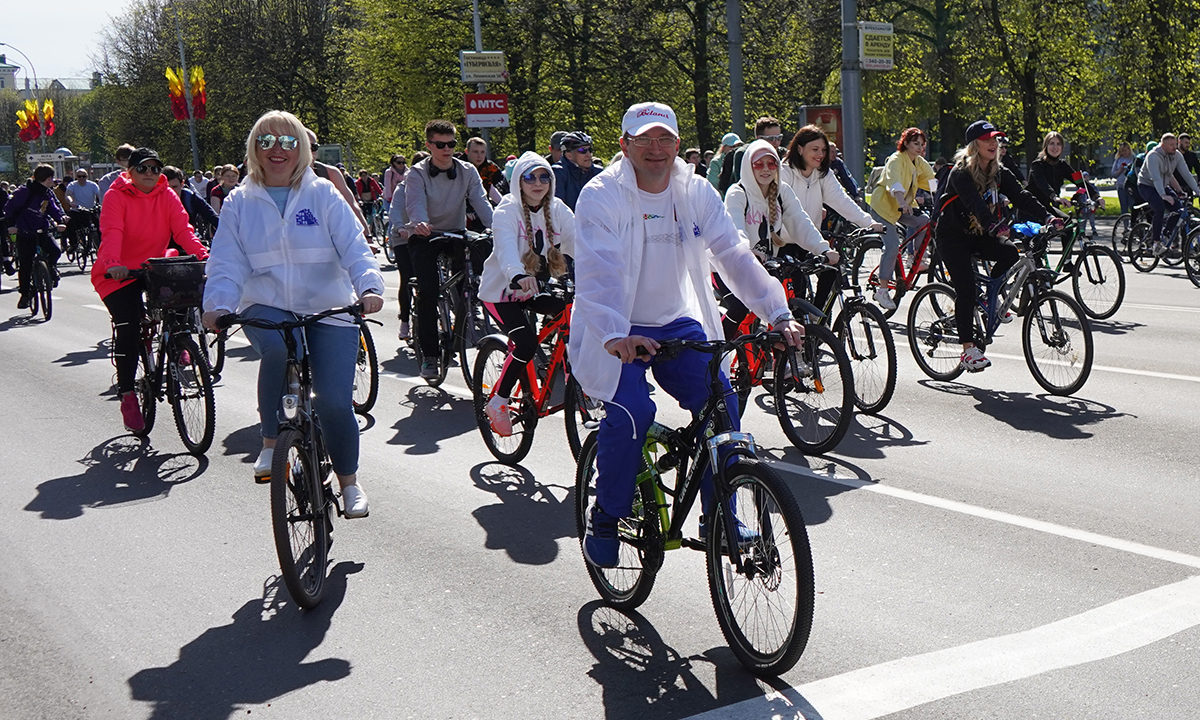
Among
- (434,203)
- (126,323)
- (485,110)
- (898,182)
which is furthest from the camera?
(485,110)

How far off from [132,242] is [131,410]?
1.15 m

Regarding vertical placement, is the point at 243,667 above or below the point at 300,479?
below

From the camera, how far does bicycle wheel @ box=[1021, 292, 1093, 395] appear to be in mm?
8523

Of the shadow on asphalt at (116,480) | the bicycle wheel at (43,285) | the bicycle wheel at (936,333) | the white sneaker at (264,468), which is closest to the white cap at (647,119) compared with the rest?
the white sneaker at (264,468)

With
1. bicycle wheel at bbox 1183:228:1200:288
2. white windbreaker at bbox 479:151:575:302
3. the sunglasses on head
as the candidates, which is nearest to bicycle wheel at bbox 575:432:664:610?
white windbreaker at bbox 479:151:575:302

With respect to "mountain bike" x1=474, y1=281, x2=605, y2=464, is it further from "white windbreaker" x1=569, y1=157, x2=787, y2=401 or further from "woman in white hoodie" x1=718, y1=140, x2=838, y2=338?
"white windbreaker" x1=569, y1=157, x2=787, y2=401

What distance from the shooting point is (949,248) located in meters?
9.09

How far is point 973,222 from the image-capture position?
29.4 feet

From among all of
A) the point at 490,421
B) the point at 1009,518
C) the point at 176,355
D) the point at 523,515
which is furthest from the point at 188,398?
the point at 1009,518

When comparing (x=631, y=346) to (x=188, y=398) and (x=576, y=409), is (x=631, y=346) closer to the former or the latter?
(x=576, y=409)

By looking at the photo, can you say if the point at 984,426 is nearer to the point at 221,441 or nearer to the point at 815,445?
the point at 815,445

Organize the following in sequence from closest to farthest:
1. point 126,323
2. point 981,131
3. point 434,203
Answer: point 126,323
point 981,131
point 434,203

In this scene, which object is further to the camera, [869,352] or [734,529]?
[869,352]

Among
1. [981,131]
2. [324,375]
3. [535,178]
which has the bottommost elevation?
[324,375]
